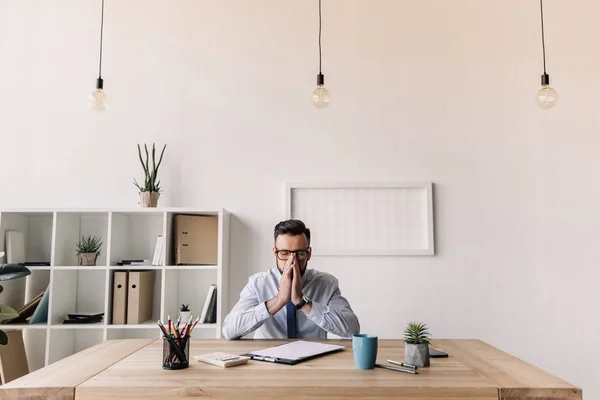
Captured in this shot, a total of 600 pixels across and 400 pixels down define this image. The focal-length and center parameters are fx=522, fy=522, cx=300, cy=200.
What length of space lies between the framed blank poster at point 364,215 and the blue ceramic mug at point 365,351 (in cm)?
179

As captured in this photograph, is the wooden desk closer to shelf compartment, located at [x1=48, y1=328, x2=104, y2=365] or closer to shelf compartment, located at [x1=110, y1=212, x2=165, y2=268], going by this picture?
shelf compartment, located at [x1=48, y1=328, x2=104, y2=365]

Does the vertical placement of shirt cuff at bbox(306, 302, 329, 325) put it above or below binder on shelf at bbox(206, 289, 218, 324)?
above

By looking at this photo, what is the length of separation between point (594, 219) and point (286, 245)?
2.24m

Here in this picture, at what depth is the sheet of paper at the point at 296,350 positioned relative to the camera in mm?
1896

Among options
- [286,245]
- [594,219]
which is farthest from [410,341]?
[594,219]

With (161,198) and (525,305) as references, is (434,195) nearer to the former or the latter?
(525,305)

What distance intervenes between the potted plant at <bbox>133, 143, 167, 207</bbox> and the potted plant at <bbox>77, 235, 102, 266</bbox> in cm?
44

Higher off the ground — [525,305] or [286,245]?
[286,245]

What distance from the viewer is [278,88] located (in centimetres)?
367

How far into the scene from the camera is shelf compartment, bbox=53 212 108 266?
3.32 meters

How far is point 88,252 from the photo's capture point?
133 inches

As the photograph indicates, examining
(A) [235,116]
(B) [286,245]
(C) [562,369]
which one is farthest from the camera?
(A) [235,116]

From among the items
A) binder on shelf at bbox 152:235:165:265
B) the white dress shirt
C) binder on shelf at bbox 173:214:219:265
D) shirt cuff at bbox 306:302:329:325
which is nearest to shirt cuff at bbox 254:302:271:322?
the white dress shirt

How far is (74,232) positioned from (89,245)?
0.67 ft
